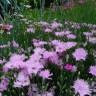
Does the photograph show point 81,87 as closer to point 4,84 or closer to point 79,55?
point 79,55

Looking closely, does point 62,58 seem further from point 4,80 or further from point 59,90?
point 4,80

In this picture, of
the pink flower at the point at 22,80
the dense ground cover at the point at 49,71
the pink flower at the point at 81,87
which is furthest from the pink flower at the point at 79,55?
the pink flower at the point at 22,80

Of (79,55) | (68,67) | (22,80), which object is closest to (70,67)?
(68,67)

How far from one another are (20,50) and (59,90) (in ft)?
1.88

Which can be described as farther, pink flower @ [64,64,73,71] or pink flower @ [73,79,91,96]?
pink flower @ [64,64,73,71]

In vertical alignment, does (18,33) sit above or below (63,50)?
below

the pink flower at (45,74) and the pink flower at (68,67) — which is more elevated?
the pink flower at (45,74)

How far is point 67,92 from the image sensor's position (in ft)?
7.02

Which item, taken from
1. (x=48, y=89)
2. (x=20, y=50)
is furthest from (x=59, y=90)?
(x=20, y=50)

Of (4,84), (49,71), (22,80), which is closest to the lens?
(22,80)

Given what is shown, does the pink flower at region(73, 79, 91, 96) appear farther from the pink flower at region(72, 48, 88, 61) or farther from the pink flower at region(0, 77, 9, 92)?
the pink flower at region(0, 77, 9, 92)

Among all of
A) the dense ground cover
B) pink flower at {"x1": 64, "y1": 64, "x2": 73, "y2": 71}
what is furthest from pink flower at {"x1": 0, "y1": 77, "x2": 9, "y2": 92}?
pink flower at {"x1": 64, "y1": 64, "x2": 73, "y2": 71}

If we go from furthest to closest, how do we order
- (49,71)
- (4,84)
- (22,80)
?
(49,71), (4,84), (22,80)

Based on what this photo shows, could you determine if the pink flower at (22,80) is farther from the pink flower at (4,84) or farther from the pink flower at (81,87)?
the pink flower at (81,87)
